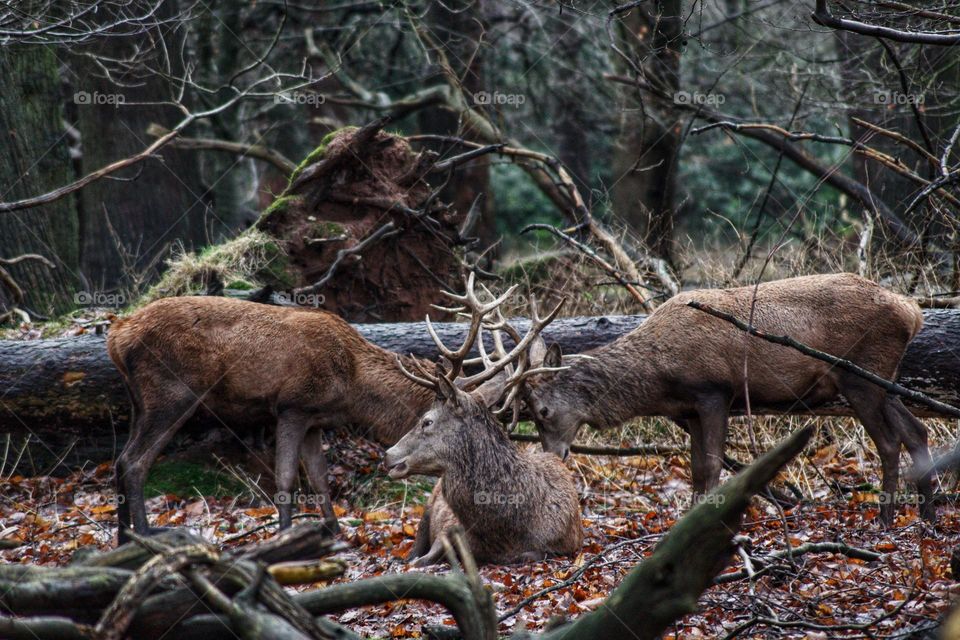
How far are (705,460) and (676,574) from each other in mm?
4389

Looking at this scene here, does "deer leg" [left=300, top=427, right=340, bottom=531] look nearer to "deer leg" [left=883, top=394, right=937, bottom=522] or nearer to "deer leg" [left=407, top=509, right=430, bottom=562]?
"deer leg" [left=407, top=509, right=430, bottom=562]

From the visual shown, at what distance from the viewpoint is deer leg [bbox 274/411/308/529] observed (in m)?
7.92

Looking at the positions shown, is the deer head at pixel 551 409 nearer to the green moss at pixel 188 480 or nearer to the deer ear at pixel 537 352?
the deer ear at pixel 537 352

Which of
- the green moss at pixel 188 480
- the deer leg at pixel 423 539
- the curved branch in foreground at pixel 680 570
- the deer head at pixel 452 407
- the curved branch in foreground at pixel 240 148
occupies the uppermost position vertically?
the curved branch in foreground at pixel 240 148

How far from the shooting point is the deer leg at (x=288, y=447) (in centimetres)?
792

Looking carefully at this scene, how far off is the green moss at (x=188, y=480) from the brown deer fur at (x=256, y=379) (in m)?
1.02

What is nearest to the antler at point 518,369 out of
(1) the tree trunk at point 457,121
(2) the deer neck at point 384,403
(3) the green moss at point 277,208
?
(2) the deer neck at point 384,403

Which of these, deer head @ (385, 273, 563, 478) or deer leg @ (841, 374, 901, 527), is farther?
deer leg @ (841, 374, 901, 527)

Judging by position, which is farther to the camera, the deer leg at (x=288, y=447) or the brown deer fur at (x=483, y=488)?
the deer leg at (x=288, y=447)

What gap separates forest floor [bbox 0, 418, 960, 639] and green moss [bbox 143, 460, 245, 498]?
0.05 feet

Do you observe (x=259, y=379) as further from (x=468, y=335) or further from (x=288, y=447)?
(x=468, y=335)

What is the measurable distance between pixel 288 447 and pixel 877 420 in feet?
14.2

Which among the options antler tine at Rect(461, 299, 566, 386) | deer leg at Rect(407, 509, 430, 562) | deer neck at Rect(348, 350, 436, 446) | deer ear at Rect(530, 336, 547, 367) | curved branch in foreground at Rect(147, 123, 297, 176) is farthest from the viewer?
curved branch in foreground at Rect(147, 123, 297, 176)

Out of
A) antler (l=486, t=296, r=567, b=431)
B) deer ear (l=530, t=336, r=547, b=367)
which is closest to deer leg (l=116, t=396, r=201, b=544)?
antler (l=486, t=296, r=567, b=431)
